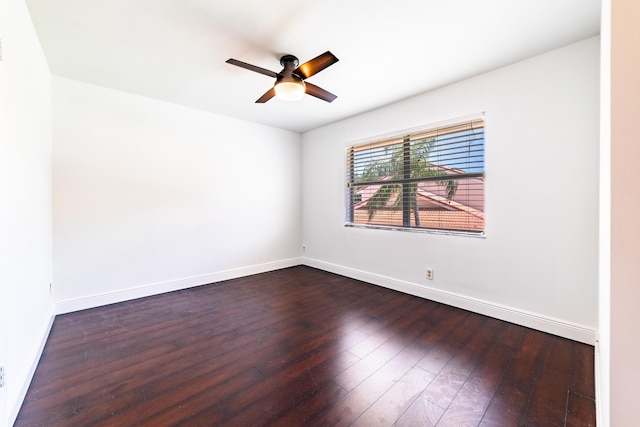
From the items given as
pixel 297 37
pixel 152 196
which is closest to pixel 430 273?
pixel 297 37

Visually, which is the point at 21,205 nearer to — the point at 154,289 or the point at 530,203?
the point at 154,289

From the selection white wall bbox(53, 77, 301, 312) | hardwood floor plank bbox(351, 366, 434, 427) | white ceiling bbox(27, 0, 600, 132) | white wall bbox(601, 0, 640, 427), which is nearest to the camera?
white wall bbox(601, 0, 640, 427)

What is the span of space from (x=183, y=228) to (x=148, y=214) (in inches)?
16.9

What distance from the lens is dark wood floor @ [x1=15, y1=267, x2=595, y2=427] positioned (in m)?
1.37

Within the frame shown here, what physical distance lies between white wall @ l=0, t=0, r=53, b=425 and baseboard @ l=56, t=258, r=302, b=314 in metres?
0.42

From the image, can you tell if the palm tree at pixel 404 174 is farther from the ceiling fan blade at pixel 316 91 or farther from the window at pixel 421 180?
the ceiling fan blade at pixel 316 91

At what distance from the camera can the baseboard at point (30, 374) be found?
1.32m

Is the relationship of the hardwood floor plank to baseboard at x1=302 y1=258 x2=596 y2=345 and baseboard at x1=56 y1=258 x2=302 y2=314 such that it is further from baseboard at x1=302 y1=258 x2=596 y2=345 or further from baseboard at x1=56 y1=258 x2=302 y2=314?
baseboard at x1=56 y1=258 x2=302 y2=314

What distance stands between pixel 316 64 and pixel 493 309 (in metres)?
2.74

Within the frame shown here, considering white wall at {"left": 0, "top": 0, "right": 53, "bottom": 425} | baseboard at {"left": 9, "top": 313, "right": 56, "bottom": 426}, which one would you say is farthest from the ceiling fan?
baseboard at {"left": 9, "top": 313, "right": 56, "bottom": 426}

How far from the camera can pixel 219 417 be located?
1.35m

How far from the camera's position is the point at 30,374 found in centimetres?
163

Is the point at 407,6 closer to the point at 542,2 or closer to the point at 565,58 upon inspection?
the point at 542,2

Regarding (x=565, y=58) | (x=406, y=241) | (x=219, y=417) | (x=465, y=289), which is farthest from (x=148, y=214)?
(x=565, y=58)
